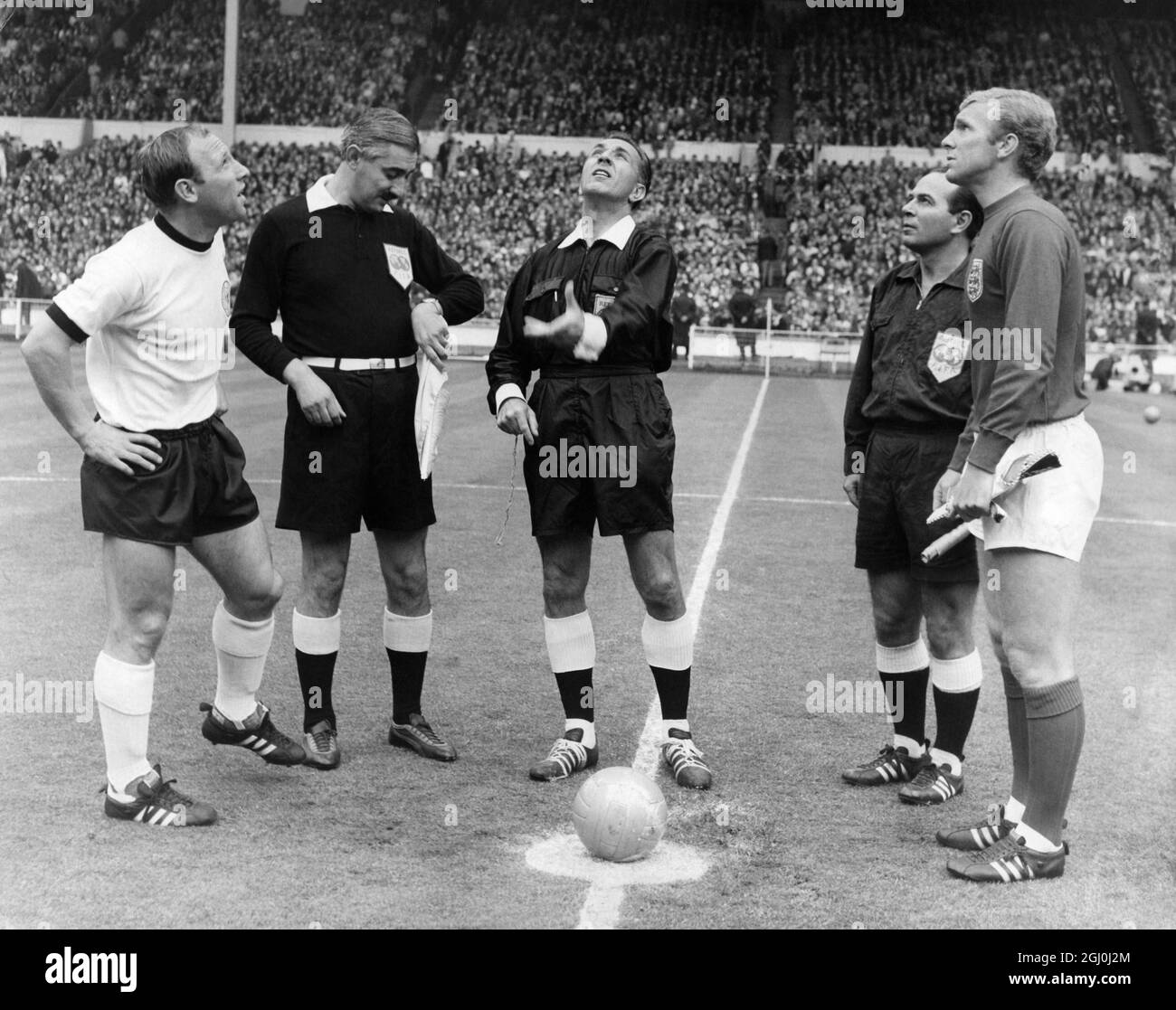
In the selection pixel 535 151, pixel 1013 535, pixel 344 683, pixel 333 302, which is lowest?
pixel 344 683

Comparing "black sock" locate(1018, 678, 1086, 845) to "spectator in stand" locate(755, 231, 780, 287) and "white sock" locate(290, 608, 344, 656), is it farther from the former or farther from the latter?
"spectator in stand" locate(755, 231, 780, 287)

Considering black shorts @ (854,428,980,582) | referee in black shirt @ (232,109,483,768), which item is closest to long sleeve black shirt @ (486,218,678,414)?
referee in black shirt @ (232,109,483,768)

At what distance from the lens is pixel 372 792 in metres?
4.98

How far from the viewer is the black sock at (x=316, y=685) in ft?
17.7

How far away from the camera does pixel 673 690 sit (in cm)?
542

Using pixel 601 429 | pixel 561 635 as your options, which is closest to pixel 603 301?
pixel 601 429

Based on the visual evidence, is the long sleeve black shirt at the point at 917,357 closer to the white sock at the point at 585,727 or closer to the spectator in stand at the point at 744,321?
the white sock at the point at 585,727

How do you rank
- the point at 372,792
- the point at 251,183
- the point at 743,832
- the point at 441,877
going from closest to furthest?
the point at 441,877, the point at 743,832, the point at 372,792, the point at 251,183

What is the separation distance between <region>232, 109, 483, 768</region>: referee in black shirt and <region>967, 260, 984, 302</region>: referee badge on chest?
6.48ft

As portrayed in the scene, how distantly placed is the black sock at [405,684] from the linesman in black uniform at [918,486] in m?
1.72

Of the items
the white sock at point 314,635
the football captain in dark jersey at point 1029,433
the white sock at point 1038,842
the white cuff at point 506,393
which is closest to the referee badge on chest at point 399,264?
the white cuff at point 506,393
